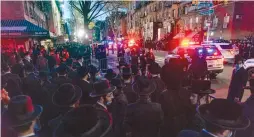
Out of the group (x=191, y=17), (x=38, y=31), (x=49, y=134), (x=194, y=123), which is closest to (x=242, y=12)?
(x=191, y=17)

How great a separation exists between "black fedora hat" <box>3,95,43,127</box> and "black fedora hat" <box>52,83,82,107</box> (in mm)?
606

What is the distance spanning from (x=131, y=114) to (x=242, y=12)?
27.6 m

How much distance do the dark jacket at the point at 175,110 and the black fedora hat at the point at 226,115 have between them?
165 cm

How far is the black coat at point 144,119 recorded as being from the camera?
324cm

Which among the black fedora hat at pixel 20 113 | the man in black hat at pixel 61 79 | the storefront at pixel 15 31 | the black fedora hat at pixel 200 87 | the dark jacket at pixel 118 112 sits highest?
the storefront at pixel 15 31

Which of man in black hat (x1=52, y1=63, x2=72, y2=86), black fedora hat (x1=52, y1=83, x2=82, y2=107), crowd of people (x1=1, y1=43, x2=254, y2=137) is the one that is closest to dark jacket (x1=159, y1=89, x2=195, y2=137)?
crowd of people (x1=1, y1=43, x2=254, y2=137)

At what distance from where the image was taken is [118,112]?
384 centimetres

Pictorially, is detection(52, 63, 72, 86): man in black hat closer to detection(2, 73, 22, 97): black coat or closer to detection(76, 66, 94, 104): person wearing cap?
detection(76, 66, 94, 104): person wearing cap

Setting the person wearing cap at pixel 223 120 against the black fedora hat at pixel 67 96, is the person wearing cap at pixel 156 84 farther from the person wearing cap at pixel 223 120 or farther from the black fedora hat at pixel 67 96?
the person wearing cap at pixel 223 120

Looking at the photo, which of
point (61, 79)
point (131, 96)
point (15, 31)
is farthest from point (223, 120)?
point (15, 31)

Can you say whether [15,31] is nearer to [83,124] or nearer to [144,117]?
[144,117]

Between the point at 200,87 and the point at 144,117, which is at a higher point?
the point at 200,87

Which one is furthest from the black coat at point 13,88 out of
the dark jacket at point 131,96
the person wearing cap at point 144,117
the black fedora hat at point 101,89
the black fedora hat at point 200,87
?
the black fedora hat at point 200,87

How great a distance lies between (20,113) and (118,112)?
186 cm
